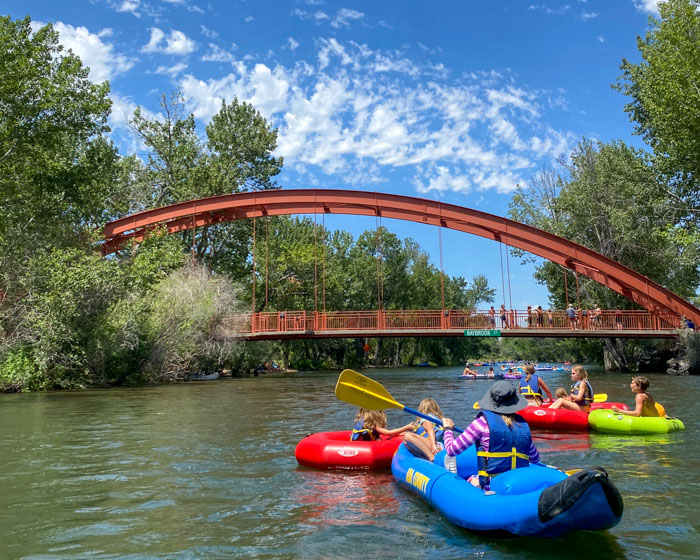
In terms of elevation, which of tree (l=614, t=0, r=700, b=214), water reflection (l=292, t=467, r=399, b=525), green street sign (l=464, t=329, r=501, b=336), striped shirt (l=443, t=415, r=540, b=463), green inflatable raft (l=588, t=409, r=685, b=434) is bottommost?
water reflection (l=292, t=467, r=399, b=525)

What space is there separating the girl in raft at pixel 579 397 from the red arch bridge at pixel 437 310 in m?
15.5

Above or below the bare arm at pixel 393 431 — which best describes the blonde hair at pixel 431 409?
above

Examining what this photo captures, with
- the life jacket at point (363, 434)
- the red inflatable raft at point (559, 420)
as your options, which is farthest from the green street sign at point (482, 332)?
the life jacket at point (363, 434)

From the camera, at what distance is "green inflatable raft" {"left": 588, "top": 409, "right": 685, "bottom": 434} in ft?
30.2

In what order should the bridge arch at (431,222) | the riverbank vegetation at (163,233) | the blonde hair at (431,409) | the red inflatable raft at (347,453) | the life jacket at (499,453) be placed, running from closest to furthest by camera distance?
1. the life jacket at (499,453)
2. the blonde hair at (431,409)
3. the red inflatable raft at (347,453)
4. the riverbank vegetation at (163,233)
5. the bridge arch at (431,222)

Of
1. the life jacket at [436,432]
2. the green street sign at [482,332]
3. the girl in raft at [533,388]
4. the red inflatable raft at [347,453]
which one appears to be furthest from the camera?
the green street sign at [482,332]

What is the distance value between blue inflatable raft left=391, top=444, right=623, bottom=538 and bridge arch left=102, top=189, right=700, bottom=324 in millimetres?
24316

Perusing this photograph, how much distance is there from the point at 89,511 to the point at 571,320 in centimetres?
2646

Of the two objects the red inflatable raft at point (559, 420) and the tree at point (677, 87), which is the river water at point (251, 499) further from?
the tree at point (677, 87)

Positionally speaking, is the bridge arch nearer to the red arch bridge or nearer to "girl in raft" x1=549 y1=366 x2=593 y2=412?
the red arch bridge

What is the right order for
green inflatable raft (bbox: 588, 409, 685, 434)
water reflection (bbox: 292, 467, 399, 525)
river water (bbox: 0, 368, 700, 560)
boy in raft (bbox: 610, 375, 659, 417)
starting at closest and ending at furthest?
river water (bbox: 0, 368, 700, 560), water reflection (bbox: 292, 467, 399, 525), green inflatable raft (bbox: 588, 409, 685, 434), boy in raft (bbox: 610, 375, 659, 417)

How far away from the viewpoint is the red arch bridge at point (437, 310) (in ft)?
89.1

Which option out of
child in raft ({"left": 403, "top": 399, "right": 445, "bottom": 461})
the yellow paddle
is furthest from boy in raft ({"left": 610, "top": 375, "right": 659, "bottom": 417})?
the yellow paddle

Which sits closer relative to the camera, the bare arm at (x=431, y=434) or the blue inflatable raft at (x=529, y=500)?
the blue inflatable raft at (x=529, y=500)
